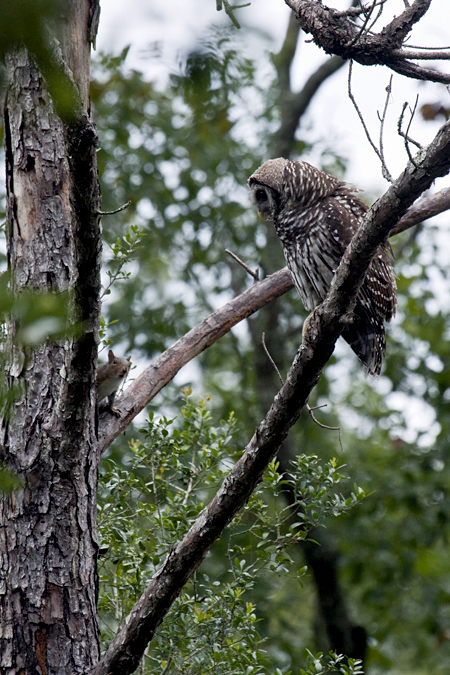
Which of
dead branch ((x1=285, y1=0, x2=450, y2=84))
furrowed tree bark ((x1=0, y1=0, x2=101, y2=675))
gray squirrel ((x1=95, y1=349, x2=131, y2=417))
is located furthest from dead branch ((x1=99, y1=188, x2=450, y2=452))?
dead branch ((x1=285, y1=0, x2=450, y2=84))

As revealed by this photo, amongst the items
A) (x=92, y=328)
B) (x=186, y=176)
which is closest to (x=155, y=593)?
(x=92, y=328)

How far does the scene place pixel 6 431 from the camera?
2.83 m

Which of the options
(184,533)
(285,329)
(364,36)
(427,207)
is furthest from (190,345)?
(285,329)

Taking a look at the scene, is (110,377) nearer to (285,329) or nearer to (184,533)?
(184,533)

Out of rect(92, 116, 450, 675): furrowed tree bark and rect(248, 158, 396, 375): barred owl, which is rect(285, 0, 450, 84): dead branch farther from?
rect(248, 158, 396, 375): barred owl

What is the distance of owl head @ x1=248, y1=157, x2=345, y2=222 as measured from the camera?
4.60 m

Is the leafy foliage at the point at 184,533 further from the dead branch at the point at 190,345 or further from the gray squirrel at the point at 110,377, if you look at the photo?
the gray squirrel at the point at 110,377

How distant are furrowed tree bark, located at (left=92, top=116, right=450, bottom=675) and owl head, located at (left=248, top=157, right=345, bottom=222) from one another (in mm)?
2014

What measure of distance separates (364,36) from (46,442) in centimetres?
214

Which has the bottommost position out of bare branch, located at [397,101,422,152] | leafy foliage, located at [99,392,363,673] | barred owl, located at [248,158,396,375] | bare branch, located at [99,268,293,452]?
leafy foliage, located at [99,392,363,673]

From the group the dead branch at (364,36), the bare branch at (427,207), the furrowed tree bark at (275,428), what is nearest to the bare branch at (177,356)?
the furrowed tree bark at (275,428)

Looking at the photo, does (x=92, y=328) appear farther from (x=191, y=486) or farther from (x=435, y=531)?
(x=435, y=531)

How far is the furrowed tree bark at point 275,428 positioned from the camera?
242cm

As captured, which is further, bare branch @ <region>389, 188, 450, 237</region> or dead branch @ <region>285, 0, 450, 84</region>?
bare branch @ <region>389, 188, 450, 237</region>
